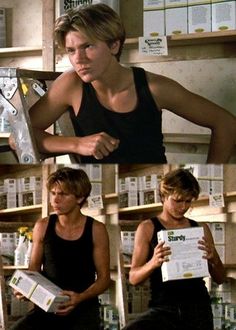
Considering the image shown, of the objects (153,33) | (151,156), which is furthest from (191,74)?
(151,156)

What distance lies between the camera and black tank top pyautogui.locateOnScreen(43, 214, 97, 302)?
175 cm

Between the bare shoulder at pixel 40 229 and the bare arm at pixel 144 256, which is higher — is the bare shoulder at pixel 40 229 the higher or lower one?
the higher one

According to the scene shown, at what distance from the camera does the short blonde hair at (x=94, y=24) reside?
1977mm

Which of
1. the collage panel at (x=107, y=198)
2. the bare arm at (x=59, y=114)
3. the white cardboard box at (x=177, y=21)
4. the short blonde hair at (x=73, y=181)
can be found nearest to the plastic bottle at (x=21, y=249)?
the collage panel at (x=107, y=198)

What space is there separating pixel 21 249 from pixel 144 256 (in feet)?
0.89

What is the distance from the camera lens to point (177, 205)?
1.74 metres

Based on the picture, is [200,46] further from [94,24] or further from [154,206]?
[154,206]

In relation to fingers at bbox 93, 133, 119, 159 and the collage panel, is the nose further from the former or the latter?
fingers at bbox 93, 133, 119, 159

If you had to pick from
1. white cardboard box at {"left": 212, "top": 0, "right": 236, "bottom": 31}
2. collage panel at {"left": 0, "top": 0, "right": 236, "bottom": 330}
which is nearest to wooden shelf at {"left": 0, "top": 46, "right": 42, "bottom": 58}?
collage panel at {"left": 0, "top": 0, "right": 236, "bottom": 330}

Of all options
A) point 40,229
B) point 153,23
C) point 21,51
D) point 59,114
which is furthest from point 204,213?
point 21,51

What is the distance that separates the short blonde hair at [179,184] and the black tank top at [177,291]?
0.56ft

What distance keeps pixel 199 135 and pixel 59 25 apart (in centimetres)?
47

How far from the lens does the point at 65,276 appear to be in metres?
1.76

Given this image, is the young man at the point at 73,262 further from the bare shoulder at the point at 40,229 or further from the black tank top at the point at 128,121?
the black tank top at the point at 128,121
